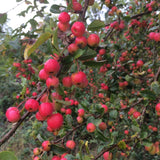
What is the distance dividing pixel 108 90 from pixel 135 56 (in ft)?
2.49

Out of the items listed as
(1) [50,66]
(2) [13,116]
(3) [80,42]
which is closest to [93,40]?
(3) [80,42]

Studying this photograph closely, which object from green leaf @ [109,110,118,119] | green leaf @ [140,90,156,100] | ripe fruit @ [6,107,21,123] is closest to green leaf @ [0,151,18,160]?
ripe fruit @ [6,107,21,123]

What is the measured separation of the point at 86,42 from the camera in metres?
0.65

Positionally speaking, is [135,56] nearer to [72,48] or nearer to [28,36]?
[28,36]

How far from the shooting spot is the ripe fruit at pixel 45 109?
1.98 feet

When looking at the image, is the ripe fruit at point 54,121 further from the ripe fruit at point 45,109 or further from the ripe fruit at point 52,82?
the ripe fruit at point 52,82

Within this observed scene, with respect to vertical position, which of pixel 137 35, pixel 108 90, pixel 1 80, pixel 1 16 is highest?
pixel 1 16

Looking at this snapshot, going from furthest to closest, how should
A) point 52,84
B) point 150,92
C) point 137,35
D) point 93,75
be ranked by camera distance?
1. point 93,75
2. point 137,35
3. point 150,92
4. point 52,84

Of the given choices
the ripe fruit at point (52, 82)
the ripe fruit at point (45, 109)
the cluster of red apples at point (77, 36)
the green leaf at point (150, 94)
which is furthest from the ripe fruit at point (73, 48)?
the green leaf at point (150, 94)

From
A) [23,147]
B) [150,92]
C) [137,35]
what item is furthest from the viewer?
[23,147]

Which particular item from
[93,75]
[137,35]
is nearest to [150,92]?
[137,35]

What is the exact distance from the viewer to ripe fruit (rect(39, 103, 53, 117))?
60cm

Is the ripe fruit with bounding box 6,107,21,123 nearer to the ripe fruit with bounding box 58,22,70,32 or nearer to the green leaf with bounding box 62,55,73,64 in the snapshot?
the green leaf with bounding box 62,55,73,64

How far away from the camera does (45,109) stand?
0.61 metres
